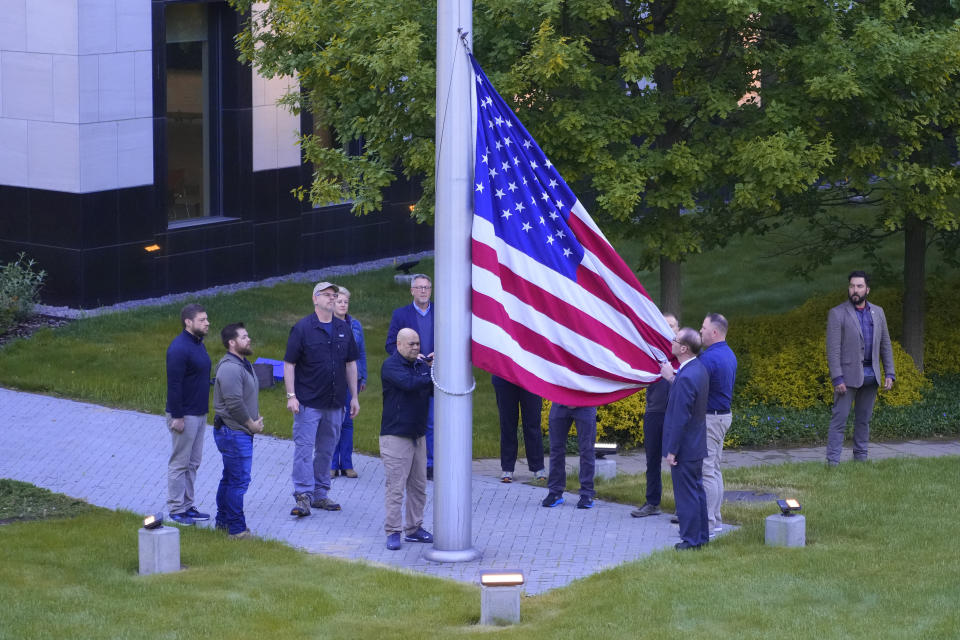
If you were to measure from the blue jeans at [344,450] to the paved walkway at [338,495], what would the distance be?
16cm

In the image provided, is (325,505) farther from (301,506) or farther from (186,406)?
(186,406)

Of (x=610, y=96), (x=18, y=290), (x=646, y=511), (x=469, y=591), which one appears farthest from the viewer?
(x=18, y=290)

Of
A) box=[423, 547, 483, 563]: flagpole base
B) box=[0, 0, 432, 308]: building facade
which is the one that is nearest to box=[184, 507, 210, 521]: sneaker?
box=[423, 547, 483, 563]: flagpole base

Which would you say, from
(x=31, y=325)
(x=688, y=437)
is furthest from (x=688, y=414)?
(x=31, y=325)

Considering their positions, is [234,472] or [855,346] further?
[855,346]

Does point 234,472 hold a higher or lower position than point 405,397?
lower

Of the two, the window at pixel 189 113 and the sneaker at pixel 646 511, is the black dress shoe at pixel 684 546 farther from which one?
the window at pixel 189 113

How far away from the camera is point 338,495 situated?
1223cm

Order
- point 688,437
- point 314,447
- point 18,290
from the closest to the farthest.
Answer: point 688,437, point 314,447, point 18,290

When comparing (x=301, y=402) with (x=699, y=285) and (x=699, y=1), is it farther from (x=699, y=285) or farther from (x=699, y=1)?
(x=699, y=285)

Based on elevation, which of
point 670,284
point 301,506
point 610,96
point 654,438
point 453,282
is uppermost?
point 610,96

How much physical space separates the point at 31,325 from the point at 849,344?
38.1 feet

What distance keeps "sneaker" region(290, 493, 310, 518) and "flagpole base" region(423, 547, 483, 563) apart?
5.05 feet

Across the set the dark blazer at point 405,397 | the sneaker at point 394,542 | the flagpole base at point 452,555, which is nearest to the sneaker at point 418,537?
the sneaker at point 394,542
